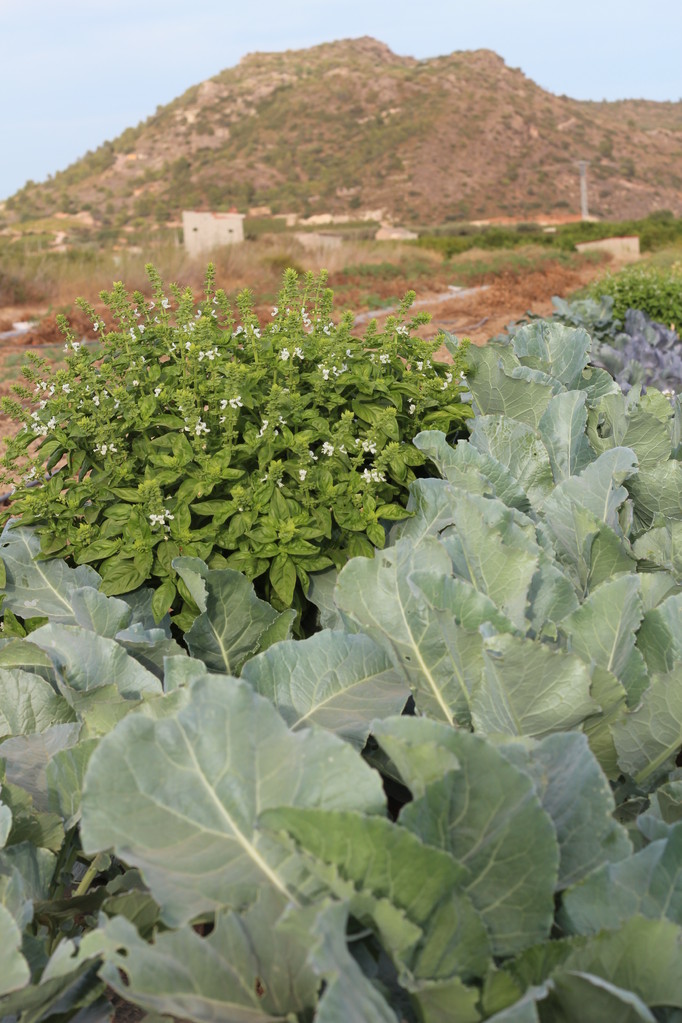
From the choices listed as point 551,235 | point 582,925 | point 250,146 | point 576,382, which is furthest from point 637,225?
point 250,146

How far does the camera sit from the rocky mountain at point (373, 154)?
197 ft

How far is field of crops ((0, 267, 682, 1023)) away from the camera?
36.8 inches

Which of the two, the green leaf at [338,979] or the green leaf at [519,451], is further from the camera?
the green leaf at [519,451]

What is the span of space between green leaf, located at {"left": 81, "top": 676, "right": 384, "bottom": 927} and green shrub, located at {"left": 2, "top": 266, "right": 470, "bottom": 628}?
3.51ft

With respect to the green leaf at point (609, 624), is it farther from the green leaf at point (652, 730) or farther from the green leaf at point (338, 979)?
the green leaf at point (338, 979)

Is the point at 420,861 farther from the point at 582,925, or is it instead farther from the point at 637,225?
the point at 637,225

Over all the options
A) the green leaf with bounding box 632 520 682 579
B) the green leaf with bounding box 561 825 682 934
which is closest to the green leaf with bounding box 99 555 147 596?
the green leaf with bounding box 632 520 682 579

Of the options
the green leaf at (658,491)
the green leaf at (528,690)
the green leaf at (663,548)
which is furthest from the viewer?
the green leaf at (658,491)

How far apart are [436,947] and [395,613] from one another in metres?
0.57

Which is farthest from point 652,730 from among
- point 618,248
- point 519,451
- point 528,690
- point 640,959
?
point 618,248

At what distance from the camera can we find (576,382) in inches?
114

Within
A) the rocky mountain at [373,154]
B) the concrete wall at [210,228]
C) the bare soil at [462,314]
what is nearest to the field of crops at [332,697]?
the bare soil at [462,314]

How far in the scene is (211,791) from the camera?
106 centimetres

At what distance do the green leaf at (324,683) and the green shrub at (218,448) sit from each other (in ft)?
2.21
